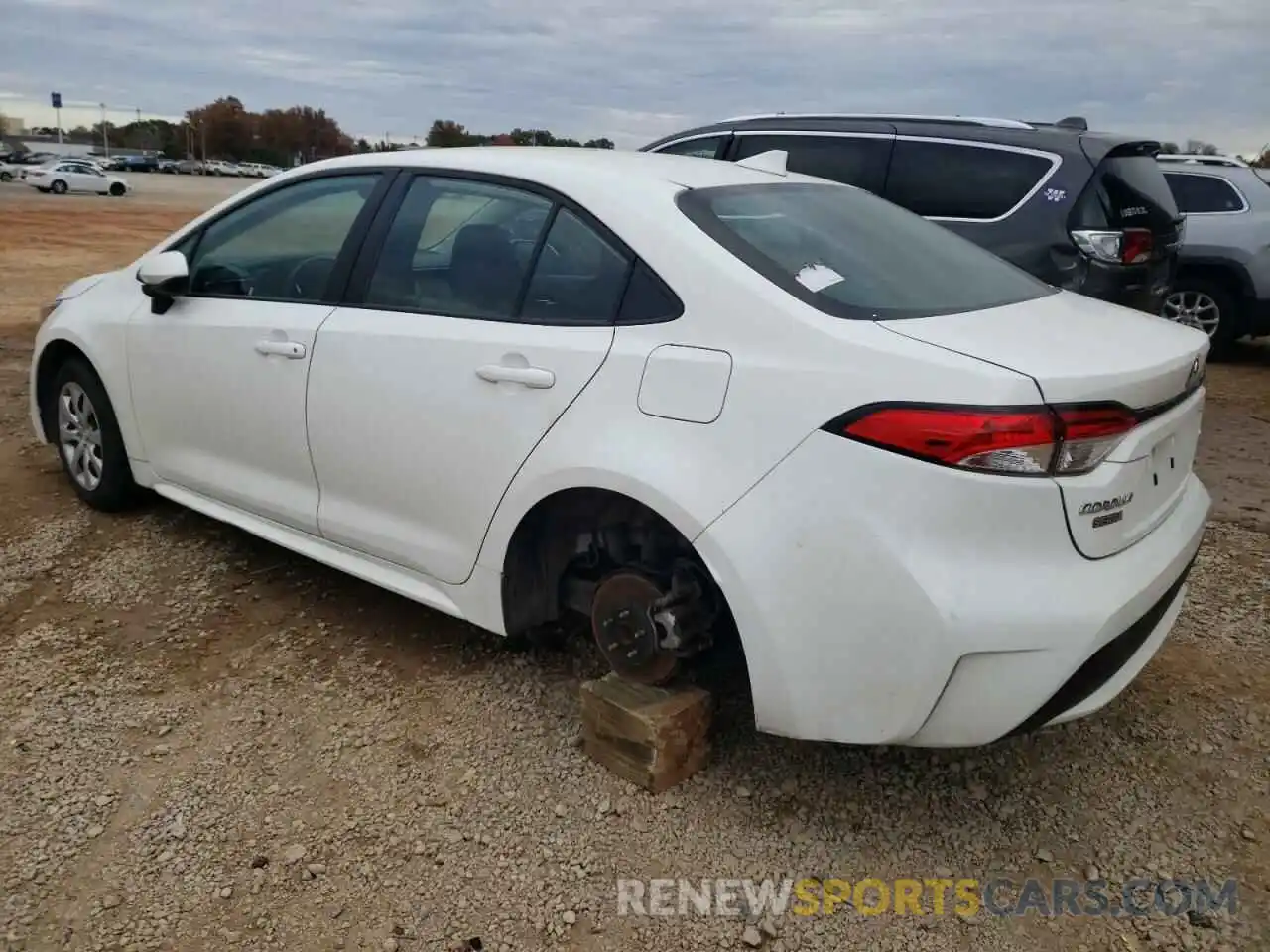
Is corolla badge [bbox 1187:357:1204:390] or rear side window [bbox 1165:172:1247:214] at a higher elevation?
corolla badge [bbox 1187:357:1204:390]

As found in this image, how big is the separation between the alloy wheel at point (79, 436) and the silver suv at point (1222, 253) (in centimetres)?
823

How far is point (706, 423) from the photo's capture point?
102 inches

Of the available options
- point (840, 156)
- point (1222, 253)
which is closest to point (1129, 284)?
point (840, 156)

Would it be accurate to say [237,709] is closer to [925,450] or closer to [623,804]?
[623,804]

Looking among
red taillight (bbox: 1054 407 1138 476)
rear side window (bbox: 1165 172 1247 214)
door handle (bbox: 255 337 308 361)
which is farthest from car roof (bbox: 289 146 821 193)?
rear side window (bbox: 1165 172 1247 214)

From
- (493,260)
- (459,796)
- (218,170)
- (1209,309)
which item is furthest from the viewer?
(218,170)

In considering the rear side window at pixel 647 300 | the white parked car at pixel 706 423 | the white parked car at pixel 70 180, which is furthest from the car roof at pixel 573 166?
the white parked car at pixel 70 180

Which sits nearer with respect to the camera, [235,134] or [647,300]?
[647,300]

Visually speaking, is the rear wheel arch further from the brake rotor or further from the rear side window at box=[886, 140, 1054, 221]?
the rear side window at box=[886, 140, 1054, 221]

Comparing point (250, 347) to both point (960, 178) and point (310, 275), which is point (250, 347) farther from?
point (960, 178)

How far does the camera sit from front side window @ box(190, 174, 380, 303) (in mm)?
3613

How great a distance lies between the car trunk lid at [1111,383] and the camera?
238cm

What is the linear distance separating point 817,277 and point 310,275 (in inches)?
70.5

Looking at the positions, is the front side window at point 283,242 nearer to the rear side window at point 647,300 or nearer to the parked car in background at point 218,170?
the rear side window at point 647,300
